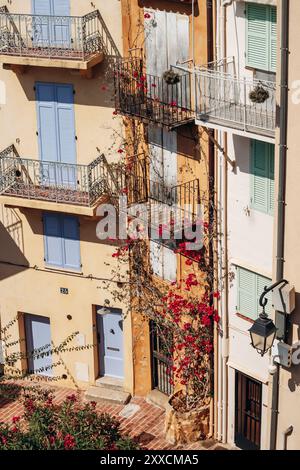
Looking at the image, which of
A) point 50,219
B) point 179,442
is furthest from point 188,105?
point 179,442

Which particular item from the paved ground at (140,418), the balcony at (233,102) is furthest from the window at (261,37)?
the paved ground at (140,418)

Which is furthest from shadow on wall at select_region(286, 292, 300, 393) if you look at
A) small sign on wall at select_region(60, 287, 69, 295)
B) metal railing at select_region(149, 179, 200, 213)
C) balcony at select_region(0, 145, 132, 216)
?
small sign on wall at select_region(60, 287, 69, 295)

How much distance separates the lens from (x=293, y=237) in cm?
1953

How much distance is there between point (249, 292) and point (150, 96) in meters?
5.43

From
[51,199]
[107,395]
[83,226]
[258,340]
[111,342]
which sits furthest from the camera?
[111,342]

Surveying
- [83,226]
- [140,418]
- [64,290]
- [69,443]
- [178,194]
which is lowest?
[140,418]

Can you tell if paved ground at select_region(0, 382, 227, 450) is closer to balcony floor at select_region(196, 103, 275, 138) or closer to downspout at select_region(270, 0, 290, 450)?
downspout at select_region(270, 0, 290, 450)

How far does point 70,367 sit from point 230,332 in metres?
6.45

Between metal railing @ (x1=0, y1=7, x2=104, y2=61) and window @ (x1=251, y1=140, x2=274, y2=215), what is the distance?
5.44 metres

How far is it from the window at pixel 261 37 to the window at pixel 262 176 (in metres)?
1.78

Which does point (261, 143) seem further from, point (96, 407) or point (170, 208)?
point (96, 407)

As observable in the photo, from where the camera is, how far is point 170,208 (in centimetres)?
2461

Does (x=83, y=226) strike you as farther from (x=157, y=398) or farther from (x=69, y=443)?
(x=69, y=443)

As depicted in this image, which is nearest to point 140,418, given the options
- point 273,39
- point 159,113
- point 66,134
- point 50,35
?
point 66,134
